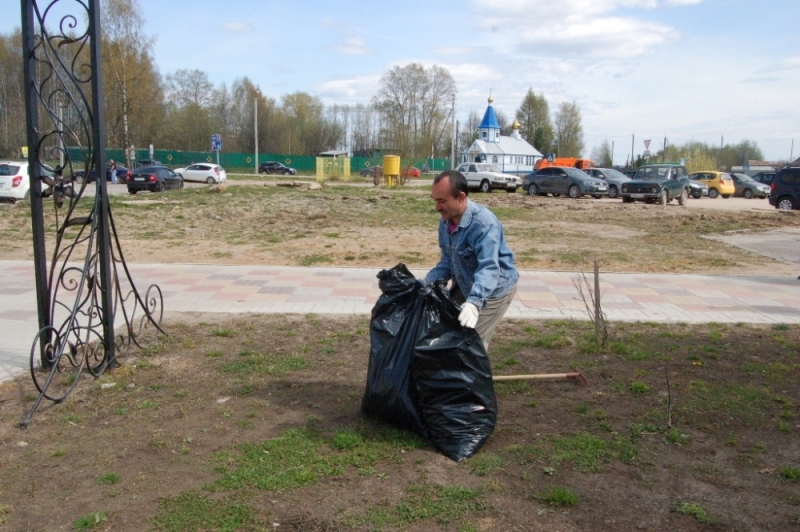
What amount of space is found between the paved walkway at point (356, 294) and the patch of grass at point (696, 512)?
4.30 meters

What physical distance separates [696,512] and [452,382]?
135 cm

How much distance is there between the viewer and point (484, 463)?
3748 mm

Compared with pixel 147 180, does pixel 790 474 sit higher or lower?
lower

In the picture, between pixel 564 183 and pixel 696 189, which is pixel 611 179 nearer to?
pixel 564 183

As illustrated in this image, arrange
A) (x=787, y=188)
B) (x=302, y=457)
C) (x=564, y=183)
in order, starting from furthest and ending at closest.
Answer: (x=564, y=183) < (x=787, y=188) < (x=302, y=457)

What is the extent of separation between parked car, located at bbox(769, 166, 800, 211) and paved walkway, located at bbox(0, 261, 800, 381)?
15583 mm

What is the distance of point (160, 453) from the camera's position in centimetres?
389

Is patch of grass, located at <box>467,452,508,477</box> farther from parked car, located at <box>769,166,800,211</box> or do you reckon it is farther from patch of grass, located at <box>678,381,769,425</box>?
parked car, located at <box>769,166,800,211</box>

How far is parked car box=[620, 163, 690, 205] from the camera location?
28438 millimetres

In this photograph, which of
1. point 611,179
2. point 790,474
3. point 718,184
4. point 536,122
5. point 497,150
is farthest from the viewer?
point 536,122

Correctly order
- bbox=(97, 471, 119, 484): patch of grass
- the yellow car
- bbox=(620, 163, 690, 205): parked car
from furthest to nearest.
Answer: the yellow car → bbox=(620, 163, 690, 205): parked car → bbox=(97, 471, 119, 484): patch of grass

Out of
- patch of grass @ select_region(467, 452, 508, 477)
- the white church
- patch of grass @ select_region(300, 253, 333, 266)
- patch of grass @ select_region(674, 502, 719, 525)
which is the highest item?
the white church

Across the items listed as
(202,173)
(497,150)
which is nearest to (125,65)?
(202,173)

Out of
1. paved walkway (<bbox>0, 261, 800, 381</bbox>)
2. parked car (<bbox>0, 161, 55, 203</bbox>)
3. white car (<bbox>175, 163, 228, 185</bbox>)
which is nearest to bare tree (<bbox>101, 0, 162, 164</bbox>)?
white car (<bbox>175, 163, 228, 185</bbox>)
